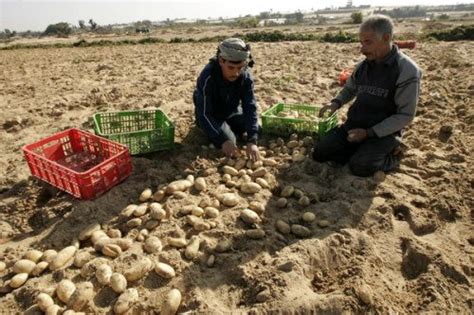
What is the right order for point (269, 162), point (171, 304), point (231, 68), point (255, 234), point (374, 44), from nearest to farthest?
point (171, 304) → point (255, 234) → point (374, 44) → point (231, 68) → point (269, 162)

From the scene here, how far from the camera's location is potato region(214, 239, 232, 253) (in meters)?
2.72

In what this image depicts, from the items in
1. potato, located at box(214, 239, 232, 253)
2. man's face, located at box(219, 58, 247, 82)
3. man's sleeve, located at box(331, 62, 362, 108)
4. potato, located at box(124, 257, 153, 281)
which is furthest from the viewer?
man's sleeve, located at box(331, 62, 362, 108)

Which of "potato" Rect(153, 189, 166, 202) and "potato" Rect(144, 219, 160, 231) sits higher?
"potato" Rect(153, 189, 166, 202)

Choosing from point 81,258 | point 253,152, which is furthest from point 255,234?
point 81,258

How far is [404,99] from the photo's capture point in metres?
3.41

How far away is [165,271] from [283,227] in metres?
0.92

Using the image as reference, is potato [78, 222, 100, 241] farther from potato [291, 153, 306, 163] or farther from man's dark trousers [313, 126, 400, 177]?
man's dark trousers [313, 126, 400, 177]

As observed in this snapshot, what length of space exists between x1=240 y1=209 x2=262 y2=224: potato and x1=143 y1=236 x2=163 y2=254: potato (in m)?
0.66

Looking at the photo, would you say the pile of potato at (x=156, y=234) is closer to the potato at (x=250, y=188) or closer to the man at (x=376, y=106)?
the potato at (x=250, y=188)

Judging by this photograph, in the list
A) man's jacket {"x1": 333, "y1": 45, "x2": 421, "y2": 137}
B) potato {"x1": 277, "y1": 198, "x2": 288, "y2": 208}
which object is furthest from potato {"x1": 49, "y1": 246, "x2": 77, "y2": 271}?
man's jacket {"x1": 333, "y1": 45, "x2": 421, "y2": 137}

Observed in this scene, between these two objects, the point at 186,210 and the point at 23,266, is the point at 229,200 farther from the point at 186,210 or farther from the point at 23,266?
the point at 23,266

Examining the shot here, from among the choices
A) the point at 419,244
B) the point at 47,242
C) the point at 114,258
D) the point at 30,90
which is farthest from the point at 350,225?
the point at 30,90

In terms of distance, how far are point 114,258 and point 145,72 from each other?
6.17 m

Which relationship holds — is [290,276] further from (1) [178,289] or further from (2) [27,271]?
(2) [27,271]
